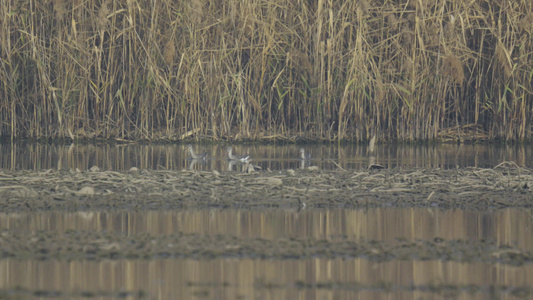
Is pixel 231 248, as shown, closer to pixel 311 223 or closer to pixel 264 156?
pixel 311 223

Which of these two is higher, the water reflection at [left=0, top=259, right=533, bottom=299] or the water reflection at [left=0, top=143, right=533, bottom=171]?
the water reflection at [left=0, top=143, right=533, bottom=171]

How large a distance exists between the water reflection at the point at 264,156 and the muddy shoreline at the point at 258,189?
4.66 feet

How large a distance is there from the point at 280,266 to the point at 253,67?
11.0 metres

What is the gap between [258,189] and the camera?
Answer: 30.0 ft

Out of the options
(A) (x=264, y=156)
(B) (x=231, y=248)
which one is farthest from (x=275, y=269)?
(A) (x=264, y=156)

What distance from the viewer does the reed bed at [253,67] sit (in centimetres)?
1602

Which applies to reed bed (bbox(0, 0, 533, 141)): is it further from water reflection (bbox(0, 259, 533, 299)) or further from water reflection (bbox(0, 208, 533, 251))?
water reflection (bbox(0, 259, 533, 299))

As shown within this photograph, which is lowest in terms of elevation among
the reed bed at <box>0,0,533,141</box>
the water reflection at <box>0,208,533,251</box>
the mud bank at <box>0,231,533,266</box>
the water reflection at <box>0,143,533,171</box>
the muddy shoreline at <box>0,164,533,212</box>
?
the mud bank at <box>0,231,533,266</box>

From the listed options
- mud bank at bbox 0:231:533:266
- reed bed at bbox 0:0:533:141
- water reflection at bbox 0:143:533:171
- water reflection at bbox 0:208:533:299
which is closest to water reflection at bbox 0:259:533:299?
water reflection at bbox 0:208:533:299

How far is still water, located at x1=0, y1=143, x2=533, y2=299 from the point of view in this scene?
494 centimetres

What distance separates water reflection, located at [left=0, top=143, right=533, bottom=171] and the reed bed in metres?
0.58

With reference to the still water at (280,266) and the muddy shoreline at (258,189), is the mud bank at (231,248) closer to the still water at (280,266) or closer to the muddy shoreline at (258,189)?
the still water at (280,266)

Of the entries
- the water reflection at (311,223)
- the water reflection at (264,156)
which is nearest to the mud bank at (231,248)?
the water reflection at (311,223)

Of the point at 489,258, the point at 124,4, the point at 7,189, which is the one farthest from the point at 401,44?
the point at 489,258
